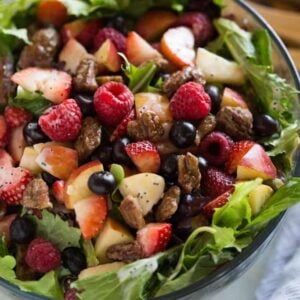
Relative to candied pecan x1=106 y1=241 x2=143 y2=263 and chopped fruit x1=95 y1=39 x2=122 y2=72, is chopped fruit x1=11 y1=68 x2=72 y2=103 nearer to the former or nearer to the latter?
chopped fruit x1=95 y1=39 x2=122 y2=72

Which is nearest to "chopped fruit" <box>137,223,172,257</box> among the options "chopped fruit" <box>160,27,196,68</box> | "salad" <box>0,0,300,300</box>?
"salad" <box>0,0,300,300</box>

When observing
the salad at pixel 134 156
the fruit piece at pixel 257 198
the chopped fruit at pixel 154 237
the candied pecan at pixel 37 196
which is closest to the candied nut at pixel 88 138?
the salad at pixel 134 156

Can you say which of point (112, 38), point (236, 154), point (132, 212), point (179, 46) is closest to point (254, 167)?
point (236, 154)

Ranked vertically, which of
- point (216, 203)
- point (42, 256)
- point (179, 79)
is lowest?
point (42, 256)

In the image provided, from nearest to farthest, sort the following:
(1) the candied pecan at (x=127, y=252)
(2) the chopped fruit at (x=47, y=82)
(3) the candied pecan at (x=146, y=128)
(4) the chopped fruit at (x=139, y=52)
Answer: (1) the candied pecan at (x=127, y=252)
(3) the candied pecan at (x=146, y=128)
(2) the chopped fruit at (x=47, y=82)
(4) the chopped fruit at (x=139, y=52)

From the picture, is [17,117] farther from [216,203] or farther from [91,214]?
[216,203]

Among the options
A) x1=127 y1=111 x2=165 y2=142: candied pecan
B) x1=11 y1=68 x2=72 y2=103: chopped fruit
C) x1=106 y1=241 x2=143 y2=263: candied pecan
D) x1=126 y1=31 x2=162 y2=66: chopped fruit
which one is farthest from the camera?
x1=126 y1=31 x2=162 y2=66: chopped fruit

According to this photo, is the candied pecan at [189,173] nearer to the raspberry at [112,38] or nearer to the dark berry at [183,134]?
the dark berry at [183,134]
